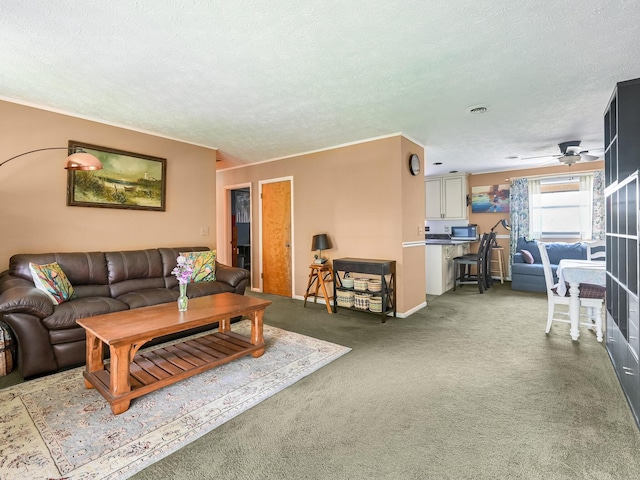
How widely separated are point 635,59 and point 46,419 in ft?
15.3

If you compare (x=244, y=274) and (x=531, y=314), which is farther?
(x=531, y=314)

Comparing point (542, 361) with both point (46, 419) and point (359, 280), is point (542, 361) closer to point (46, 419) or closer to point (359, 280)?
point (359, 280)

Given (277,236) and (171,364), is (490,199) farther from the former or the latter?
(171,364)

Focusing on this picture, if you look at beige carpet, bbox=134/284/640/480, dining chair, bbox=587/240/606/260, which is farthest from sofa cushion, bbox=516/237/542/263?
beige carpet, bbox=134/284/640/480

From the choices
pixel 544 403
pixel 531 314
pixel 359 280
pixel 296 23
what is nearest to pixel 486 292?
pixel 531 314

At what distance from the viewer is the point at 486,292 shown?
569 cm

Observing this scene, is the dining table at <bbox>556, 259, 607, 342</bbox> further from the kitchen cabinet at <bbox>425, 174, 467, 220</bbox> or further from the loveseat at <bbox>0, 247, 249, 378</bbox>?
the kitchen cabinet at <bbox>425, 174, 467, 220</bbox>

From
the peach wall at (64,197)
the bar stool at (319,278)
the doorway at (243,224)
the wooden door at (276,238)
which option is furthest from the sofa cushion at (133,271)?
the doorway at (243,224)

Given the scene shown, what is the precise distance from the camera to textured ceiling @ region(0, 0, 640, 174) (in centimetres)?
181

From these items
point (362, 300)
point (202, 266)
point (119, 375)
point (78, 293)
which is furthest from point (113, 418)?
point (362, 300)

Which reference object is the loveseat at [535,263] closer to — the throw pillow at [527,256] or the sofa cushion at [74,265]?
the throw pillow at [527,256]

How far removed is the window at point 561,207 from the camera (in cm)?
594

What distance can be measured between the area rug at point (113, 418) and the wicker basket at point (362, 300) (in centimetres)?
141

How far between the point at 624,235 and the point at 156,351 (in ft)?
12.2
